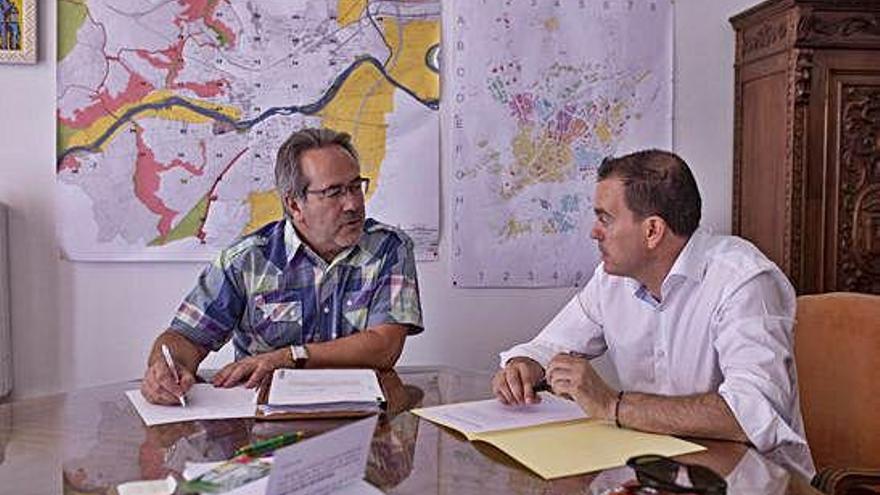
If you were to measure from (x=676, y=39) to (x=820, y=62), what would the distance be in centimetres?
56

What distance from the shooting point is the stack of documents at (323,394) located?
5.29ft

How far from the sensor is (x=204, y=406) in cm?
167

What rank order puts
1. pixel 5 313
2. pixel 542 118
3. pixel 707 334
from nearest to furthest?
pixel 707 334
pixel 5 313
pixel 542 118

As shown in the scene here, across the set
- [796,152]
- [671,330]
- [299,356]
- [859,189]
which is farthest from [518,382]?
[859,189]

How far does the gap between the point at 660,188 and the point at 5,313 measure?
194 centimetres

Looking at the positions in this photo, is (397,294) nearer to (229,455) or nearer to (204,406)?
(204,406)

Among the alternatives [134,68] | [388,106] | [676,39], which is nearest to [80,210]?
[134,68]

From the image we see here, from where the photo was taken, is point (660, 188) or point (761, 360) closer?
point (761, 360)

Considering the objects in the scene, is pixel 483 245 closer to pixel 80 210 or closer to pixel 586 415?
pixel 80 210

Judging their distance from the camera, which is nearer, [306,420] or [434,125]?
[306,420]

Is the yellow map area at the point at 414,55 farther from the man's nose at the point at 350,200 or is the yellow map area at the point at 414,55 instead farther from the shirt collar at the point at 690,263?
the shirt collar at the point at 690,263

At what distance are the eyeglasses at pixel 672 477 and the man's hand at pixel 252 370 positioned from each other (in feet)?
3.07

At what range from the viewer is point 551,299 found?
3072 mm

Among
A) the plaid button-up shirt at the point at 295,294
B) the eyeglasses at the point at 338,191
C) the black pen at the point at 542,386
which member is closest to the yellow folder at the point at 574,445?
the black pen at the point at 542,386
